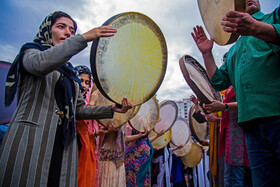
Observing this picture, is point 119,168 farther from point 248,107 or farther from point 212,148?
point 248,107

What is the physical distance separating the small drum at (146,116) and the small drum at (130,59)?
165 cm

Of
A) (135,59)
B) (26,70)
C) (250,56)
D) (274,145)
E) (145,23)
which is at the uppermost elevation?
(145,23)

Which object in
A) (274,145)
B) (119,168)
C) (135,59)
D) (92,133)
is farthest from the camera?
(119,168)

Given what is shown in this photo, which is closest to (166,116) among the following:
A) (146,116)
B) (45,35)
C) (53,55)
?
(146,116)

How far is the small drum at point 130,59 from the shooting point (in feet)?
4.72

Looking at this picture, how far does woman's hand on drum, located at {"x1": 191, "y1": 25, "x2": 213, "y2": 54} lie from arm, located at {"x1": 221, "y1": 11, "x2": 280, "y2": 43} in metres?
0.76

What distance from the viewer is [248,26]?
96 cm

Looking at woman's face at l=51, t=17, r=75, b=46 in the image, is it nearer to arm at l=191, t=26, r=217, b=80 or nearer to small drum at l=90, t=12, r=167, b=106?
small drum at l=90, t=12, r=167, b=106

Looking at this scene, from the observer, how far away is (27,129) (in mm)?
1145

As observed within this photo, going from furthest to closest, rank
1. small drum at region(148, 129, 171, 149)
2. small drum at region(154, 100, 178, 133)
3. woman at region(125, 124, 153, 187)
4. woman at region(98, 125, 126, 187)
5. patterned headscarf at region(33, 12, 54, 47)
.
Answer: small drum at region(148, 129, 171, 149) < small drum at region(154, 100, 178, 133) < woman at region(125, 124, 153, 187) < woman at region(98, 125, 126, 187) < patterned headscarf at region(33, 12, 54, 47)

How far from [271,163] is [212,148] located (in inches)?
72.2

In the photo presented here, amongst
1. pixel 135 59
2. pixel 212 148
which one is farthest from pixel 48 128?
pixel 212 148

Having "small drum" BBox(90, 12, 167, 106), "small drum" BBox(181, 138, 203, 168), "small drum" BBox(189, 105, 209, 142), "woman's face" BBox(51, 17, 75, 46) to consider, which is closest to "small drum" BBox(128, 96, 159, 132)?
"small drum" BBox(189, 105, 209, 142)

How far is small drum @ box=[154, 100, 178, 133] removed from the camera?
4.68 metres
